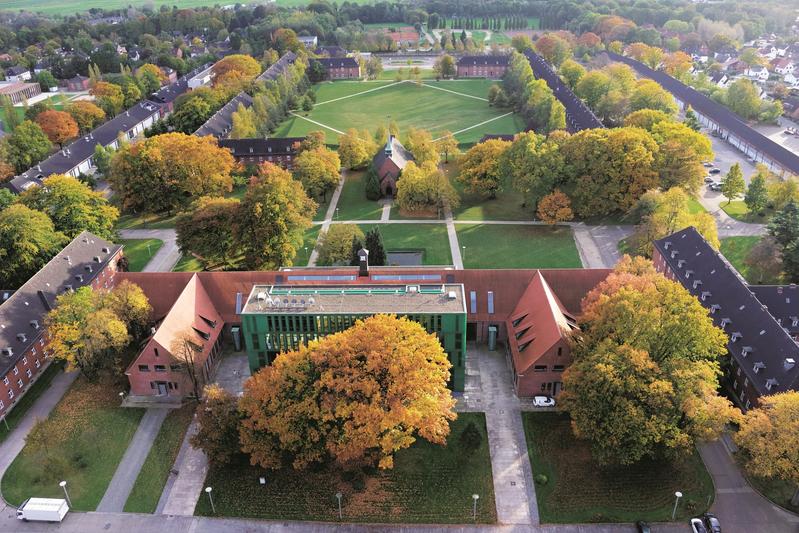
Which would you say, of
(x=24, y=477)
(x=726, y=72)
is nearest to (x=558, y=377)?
(x=24, y=477)

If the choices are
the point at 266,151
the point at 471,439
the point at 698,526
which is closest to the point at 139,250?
the point at 266,151

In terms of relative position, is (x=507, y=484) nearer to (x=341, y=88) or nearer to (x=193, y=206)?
(x=193, y=206)

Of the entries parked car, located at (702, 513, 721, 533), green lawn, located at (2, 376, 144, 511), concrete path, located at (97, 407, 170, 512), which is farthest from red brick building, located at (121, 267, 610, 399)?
parked car, located at (702, 513, 721, 533)

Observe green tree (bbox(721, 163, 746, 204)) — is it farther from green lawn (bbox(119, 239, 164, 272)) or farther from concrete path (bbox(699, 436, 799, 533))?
green lawn (bbox(119, 239, 164, 272))

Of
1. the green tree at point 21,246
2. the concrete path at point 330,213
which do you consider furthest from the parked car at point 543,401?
the green tree at point 21,246

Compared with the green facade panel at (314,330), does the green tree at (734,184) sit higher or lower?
lower

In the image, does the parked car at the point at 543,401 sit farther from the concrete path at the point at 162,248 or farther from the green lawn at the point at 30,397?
the concrete path at the point at 162,248

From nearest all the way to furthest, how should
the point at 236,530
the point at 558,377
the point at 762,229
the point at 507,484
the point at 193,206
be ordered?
the point at 236,530 → the point at 507,484 → the point at 558,377 → the point at 193,206 → the point at 762,229

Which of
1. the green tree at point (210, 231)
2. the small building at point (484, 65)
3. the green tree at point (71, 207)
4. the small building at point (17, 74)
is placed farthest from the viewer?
the small building at point (17, 74)
